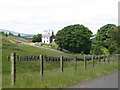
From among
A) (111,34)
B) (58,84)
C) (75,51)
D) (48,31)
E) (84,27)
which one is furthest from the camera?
(48,31)

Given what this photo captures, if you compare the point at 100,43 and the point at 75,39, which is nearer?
the point at 100,43

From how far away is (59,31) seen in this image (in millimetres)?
99938

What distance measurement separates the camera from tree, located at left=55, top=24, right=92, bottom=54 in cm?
8900

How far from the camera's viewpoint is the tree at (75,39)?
89.0 m

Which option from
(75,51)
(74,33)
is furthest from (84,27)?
(75,51)

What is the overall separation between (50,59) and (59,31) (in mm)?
56915

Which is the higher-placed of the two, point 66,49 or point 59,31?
point 59,31

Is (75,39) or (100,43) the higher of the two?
(75,39)

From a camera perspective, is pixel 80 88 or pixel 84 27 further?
pixel 84 27

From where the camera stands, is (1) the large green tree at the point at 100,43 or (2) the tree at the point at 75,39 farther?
(2) the tree at the point at 75,39

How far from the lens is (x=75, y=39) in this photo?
89.9 meters

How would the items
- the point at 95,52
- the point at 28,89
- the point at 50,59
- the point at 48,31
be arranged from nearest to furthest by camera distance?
the point at 28,89, the point at 50,59, the point at 95,52, the point at 48,31

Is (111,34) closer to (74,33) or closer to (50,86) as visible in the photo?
(50,86)

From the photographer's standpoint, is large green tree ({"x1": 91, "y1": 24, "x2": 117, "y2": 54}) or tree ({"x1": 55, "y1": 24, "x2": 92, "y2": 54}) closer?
large green tree ({"x1": 91, "y1": 24, "x2": 117, "y2": 54})
